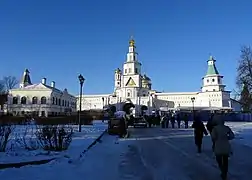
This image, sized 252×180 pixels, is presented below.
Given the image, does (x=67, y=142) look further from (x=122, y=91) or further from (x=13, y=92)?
(x=122, y=91)

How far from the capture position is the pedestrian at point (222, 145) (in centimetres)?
817

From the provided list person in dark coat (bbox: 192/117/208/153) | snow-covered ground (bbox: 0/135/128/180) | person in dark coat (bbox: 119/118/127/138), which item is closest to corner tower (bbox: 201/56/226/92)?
person in dark coat (bbox: 119/118/127/138)

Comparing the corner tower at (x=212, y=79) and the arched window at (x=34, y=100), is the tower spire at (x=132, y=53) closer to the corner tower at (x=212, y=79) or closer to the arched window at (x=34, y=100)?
the corner tower at (x=212, y=79)

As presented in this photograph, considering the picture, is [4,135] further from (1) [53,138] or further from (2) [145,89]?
(2) [145,89]

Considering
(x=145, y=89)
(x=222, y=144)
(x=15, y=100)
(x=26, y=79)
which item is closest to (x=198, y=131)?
(x=222, y=144)

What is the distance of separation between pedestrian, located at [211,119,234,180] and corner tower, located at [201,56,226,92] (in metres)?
136

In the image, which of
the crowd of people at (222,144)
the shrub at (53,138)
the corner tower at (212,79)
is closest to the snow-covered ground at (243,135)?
the shrub at (53,138)

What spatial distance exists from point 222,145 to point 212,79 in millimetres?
137380

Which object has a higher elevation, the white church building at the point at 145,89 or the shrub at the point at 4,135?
the white church building at the point at 145,89

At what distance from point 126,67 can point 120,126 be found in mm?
119650

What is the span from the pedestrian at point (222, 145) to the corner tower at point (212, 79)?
445 feet

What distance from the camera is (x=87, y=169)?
388 inches

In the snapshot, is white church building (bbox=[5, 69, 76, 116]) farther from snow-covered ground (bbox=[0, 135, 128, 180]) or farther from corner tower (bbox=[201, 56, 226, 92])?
snow-covered ground (bbox=[0, 135, 128, 180])

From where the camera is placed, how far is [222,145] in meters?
8.23
